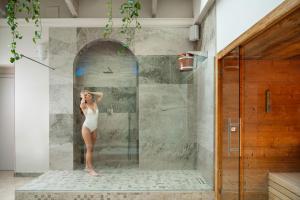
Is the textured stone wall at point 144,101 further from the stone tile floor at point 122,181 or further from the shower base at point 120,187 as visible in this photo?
the shower base at point 120,187

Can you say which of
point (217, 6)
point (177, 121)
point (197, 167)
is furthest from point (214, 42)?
point (197, 167)

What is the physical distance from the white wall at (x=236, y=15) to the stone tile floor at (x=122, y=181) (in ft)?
5.52

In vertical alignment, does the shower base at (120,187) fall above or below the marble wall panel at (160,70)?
below

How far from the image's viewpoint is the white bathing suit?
4664mm

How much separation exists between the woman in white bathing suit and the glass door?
182 cm

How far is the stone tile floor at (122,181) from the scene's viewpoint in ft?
13.1

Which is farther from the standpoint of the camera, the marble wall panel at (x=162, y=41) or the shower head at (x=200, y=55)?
the marble wall panel at (x=162, y=41)

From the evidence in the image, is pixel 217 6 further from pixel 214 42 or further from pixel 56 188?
pixel 56 188

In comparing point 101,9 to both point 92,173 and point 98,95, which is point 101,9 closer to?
point 98,95

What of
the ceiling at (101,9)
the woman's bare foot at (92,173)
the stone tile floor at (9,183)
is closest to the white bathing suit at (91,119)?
the woman's bare foot at (92,173)

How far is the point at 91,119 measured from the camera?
4.68 metres

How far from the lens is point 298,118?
214 cm

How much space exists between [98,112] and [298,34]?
3226mm

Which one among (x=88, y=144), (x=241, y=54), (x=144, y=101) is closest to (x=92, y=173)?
(x=88, y=144)
